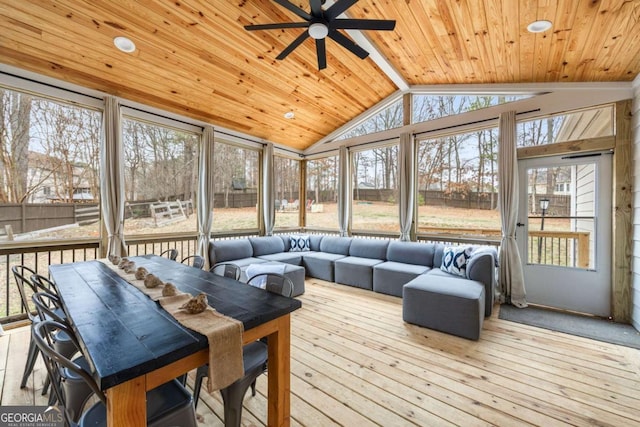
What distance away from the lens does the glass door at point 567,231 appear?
3.26m

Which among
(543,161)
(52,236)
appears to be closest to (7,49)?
(52,236)

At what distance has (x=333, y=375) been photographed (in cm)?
214

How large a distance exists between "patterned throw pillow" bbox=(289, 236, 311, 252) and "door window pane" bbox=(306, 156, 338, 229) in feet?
2.35

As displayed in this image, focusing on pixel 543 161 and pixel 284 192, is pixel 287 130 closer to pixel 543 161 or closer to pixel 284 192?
pixel 284 192

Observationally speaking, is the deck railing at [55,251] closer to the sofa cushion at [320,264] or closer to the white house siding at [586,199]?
the white house siding at [586,199]

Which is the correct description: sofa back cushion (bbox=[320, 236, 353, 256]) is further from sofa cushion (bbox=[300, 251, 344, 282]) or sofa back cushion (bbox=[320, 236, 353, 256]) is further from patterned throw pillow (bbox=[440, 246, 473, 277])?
patterned throw pillow (bbox=[440, 246, 473, 277])

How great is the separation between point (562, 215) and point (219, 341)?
441 cm

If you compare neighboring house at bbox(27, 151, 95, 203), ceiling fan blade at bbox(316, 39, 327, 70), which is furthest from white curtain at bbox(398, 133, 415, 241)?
neighboring house at bbox(27, 151, 95, 203)

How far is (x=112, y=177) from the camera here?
11.7 feet

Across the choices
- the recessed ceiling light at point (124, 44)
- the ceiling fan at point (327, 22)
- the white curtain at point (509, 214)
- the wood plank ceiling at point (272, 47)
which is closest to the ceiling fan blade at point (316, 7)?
the ceiling fan at point (327, 22)

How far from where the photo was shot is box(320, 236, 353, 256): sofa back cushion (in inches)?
209

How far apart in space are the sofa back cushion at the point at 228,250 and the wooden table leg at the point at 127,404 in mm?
3748

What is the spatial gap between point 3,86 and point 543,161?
6.57 m

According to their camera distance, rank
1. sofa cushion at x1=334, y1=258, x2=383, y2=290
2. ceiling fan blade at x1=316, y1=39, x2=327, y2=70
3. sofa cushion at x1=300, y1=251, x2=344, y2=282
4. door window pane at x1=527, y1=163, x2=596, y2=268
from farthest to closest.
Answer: sofa cushion at x1=300, y1=251, x2=344, y2=282 → sofa cushion at x1=334, y1=258, x2=383, y2=290 → door window pane at x1=527, y1=163, x2=596, y2=268 → ceiling fan blade at x1=316, y1=39, x2=327, y2=70
